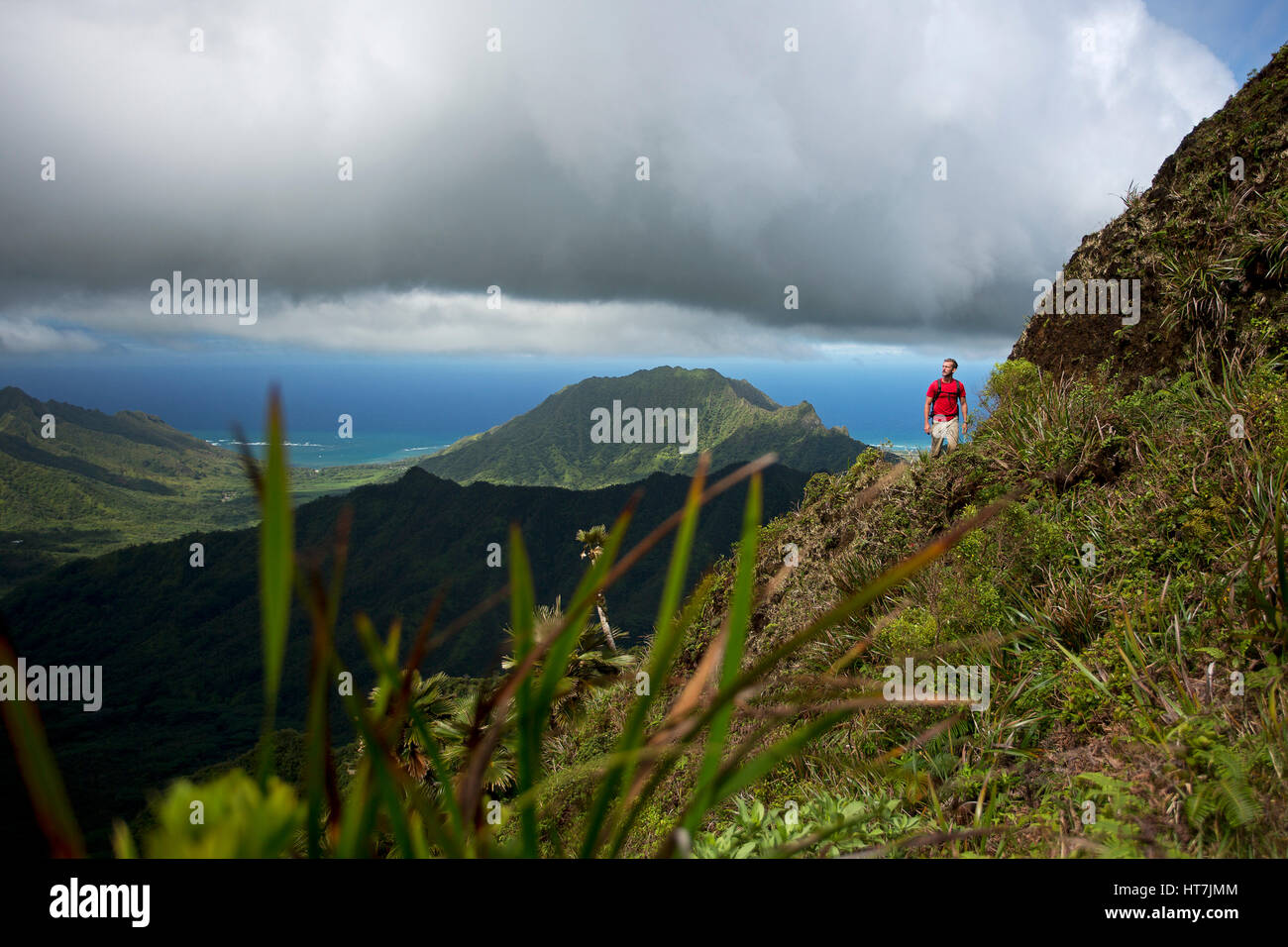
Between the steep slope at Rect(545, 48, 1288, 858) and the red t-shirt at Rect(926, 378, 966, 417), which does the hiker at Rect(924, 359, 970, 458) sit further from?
the steep slope at Rect(545, 48, 1288, 858)

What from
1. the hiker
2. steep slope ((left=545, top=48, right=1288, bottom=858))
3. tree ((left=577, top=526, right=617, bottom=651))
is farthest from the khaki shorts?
tree ((left=577, top=526, right=617, bottom=651))

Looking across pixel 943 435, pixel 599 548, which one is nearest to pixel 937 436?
pixel 943 435

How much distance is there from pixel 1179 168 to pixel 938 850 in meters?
10.3

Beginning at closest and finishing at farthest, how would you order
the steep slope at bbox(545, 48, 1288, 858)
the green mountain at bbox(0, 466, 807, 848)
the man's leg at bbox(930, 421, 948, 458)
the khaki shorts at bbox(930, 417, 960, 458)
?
the steep slope at bbox(545, 48, 1288, 858) → the khaki shorts at bbox(930, 417, 960, 458) → the man's leg at bbox(930, 421, 948, 458) → the green mountain at bbox(0, 466, 807, 848)

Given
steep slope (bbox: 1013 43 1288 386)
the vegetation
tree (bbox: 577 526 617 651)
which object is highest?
steep slope (bbox: 1013 43 1288 386)

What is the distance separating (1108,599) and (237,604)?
144797 mm

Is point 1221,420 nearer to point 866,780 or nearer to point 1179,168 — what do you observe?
point 866,780

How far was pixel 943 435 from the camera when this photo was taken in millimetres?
8859

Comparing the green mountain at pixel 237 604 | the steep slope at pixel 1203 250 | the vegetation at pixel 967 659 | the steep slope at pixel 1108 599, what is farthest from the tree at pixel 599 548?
the green mountain at pixel 237 604

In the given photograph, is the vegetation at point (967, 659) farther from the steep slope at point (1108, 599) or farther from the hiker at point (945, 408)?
the hiker at point (945, 408)

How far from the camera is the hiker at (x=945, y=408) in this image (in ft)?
28.8

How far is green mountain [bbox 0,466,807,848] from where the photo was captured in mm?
70125

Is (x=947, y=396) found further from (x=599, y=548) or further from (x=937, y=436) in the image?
(x=599, y=548)
